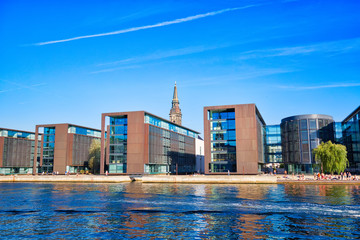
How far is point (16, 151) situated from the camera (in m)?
130

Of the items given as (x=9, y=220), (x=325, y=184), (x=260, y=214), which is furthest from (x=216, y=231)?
(x=325, y=184)

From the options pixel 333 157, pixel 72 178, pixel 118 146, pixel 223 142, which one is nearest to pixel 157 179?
pixel 223 142

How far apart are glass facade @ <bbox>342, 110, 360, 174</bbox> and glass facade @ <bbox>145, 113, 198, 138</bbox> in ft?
201

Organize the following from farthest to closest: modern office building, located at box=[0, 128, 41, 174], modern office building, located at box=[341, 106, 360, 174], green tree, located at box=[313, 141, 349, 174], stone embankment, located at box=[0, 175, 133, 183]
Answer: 1. modern office building, located at box=[0, 128, 41, 174]
2. modern office building, located at box=[341, 106, 360, 174]
3. stone embankment, located at box=[0, 175, 133, 183]
4. green tree, located at box=[313, 141, 349, 174]

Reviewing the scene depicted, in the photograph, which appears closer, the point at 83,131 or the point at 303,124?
the point at 303,124

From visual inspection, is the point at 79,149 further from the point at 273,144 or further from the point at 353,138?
the point at 353,138

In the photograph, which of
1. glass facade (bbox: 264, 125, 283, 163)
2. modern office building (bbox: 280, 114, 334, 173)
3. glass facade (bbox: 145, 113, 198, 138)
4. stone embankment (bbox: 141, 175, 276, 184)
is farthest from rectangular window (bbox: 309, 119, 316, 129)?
glass facade (bbox: 145, 113, 198, 138)

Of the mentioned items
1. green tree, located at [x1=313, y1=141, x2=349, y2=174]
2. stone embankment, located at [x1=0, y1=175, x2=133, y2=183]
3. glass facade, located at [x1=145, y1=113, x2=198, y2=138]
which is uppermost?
glass facade, located at [x1=145, y1=113, x2=198, y2=138]

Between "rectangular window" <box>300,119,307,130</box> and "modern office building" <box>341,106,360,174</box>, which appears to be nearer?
"modern office building" <box>341,106,360,174</box>

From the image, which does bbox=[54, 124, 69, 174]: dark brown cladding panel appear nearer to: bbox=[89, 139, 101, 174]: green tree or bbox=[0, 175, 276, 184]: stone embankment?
bbox=[89, 139, 101, 174]: green tree

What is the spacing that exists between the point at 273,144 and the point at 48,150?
8209cm

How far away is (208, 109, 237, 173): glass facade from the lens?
3248 inches

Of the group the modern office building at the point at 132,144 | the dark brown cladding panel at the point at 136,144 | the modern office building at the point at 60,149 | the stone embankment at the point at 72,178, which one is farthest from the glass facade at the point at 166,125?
the modern office building at the point at 60,149

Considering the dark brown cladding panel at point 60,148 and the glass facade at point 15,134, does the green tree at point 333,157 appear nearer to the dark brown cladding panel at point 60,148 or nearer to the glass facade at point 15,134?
the dark brown cladding panel at point 60,148
